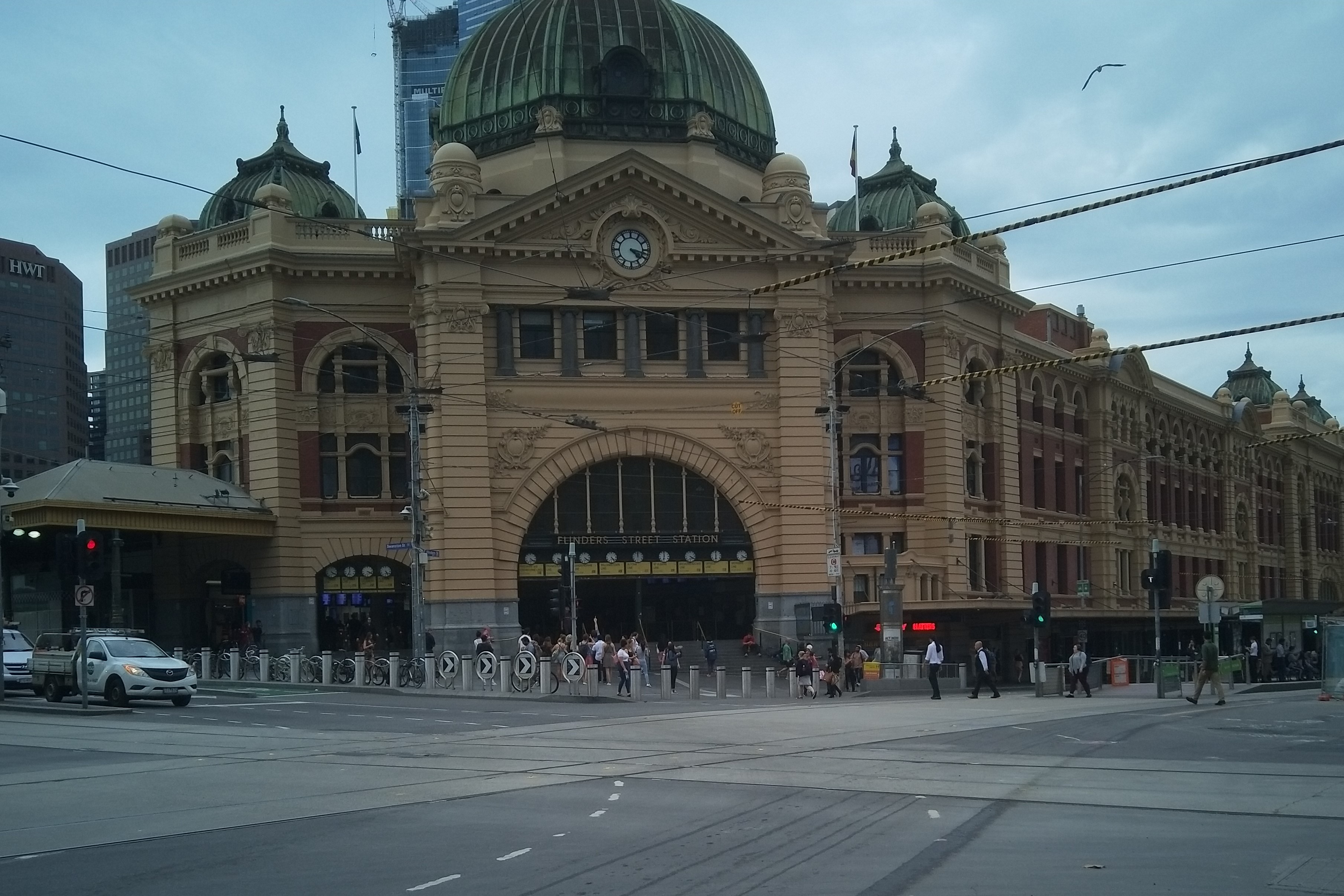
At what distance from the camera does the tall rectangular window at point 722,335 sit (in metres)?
59.2

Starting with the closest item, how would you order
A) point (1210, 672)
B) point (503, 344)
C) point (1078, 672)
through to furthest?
1. point (1210, 672)
2. point (1078, 672)
3. point (503, 344)

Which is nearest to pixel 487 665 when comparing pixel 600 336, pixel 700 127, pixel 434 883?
pixel 600 336

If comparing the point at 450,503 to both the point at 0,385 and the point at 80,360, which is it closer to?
the point at 0,385

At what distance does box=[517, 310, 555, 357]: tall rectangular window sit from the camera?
58219 millimetres

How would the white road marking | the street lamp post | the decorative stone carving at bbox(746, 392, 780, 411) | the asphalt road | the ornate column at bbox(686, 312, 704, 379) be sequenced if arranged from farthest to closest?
the decorative stone carving at bbox(746, 392, 780, 411)
the ornate column at bbox(686, 312, 704, 379)
the street lamp post
the asphalt road
the white road marking

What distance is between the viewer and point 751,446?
59.0 meters

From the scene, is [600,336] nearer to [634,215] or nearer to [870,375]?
[634,215]

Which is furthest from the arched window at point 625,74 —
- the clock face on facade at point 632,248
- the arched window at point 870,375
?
the arched window at point 870,375

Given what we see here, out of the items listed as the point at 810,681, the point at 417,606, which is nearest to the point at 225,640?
the point at 417,606

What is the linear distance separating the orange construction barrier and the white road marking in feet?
134

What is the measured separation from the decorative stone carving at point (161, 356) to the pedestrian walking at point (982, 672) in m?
34.9

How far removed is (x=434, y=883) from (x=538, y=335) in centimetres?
4656

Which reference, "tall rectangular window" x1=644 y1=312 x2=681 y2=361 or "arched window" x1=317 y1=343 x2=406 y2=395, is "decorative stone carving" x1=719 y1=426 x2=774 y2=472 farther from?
"arched window" x1=317 y1=343 x2=406 y2=395

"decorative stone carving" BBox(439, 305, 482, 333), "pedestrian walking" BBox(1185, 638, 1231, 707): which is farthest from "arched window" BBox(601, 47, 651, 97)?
"pedestrian walking" BBox(1185, 638, 1231, 707)
